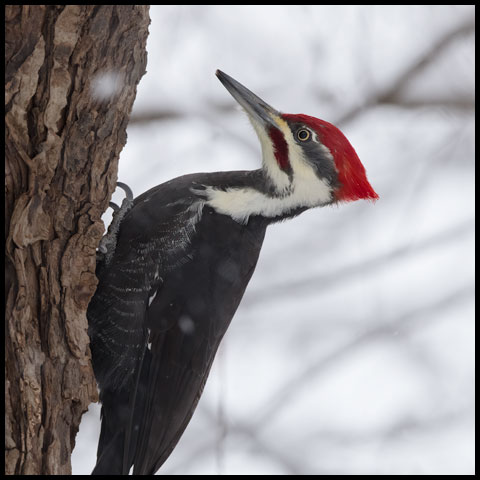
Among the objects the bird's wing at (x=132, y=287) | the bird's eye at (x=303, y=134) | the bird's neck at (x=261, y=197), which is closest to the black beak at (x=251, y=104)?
the bird's eye at (x=303, y=134)

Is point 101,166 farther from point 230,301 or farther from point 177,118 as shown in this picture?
point 177,118

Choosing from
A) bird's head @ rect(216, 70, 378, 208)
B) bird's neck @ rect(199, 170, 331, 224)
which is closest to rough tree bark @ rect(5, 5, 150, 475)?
bird's neck @ rect(199, 170, 331, 224)

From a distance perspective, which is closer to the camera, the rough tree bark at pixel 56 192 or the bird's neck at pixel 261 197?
the rough tree bark at pixel 56 192

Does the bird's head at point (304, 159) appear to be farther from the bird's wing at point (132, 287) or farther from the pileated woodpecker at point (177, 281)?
the bird's wing at point (132, 287)

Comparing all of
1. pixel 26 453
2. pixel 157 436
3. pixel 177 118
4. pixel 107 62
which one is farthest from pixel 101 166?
pixel 177 118

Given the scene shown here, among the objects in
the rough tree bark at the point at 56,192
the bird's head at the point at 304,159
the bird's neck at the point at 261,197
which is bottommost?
the rough tree bark at the point at 56,192

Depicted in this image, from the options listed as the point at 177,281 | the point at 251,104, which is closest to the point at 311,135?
the point at 251,104

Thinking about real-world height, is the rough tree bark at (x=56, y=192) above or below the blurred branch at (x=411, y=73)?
below

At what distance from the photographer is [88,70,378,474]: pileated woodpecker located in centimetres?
342

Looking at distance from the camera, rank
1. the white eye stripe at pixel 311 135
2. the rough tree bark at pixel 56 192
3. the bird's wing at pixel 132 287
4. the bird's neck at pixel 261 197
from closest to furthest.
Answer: the rough tree bark at pixel 56 192 < the bird's wing at pixel 132 287 < the bird's neck at pixel 261 197 < the white eye stripe at pixel 311 135

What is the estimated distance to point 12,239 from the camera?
2348 mm

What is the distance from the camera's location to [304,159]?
3.70m

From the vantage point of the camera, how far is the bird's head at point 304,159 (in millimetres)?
3617

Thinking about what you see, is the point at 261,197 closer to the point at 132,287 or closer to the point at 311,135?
the point at 311,135
